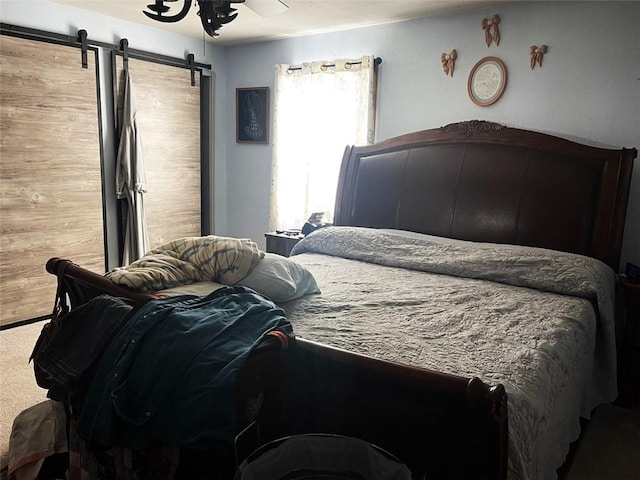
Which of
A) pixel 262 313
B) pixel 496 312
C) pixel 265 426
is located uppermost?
pixel 262 313

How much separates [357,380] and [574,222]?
2.04 meters

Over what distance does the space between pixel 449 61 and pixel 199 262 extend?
236 cm

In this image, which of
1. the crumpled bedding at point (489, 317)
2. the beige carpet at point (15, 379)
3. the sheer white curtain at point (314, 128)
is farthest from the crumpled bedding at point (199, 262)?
the sheer white curtain at point (314, 128)

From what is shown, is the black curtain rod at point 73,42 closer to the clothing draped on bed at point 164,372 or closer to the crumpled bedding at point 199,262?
the crumpled bedding at point 199,262

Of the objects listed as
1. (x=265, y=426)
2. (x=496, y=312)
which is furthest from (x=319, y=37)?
(x=265, y=426)

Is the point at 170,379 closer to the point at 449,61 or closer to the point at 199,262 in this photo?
the point at 199,262

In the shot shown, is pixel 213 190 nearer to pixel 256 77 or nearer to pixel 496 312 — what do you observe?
pixel 256 77

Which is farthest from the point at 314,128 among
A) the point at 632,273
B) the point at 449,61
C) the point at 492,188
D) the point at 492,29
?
the point at 632,273

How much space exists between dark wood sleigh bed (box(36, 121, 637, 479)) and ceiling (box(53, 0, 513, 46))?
81cm

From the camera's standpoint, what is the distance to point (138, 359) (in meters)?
1.39

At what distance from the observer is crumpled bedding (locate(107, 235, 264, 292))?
196cm

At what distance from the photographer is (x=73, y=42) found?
3.66 m

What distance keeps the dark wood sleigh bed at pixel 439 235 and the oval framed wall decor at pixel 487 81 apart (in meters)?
0.28

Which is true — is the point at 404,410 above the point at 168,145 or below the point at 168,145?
below
